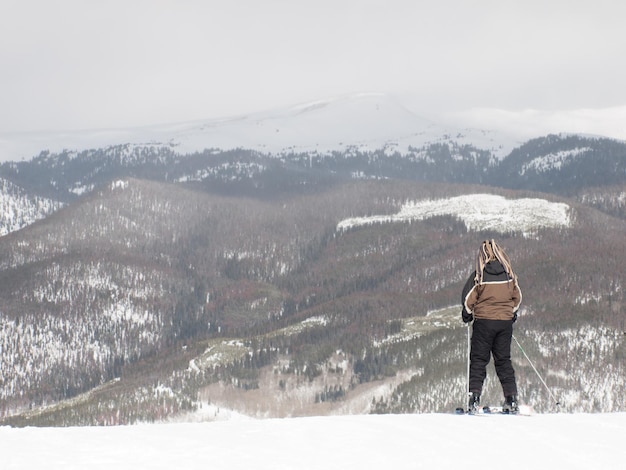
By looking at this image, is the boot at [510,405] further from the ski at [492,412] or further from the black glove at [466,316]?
the black glove at [466,316]

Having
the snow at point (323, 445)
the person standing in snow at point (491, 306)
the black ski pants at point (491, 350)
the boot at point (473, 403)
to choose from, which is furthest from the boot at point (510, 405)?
the snow at point (323, 445)

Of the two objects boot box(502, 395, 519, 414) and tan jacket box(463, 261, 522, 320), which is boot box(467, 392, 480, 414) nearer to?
boot box(502, 395, 519, 414)

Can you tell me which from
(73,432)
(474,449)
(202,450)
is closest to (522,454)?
(474,449)

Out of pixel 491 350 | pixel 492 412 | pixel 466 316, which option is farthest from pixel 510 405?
pixel 466 316

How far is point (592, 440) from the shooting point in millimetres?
19562

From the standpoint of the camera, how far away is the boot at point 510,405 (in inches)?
939

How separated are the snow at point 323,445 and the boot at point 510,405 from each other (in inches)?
93.8

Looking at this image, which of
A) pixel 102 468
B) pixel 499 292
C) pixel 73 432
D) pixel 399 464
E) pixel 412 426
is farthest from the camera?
pixel 499 292

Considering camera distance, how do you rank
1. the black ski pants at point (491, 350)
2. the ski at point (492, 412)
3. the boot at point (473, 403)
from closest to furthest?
the ski at point (492, 412), the boot at point (473, 403), the black ski pants at point (491, 350)

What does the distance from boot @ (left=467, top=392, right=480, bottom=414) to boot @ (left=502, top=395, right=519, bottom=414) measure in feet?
2.60

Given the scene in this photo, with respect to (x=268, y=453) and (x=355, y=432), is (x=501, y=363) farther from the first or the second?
(x=268, y=453)

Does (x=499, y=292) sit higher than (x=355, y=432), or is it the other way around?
(x=499, y=292)

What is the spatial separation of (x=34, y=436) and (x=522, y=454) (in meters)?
10.4

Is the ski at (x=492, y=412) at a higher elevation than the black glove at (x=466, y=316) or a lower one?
lower
